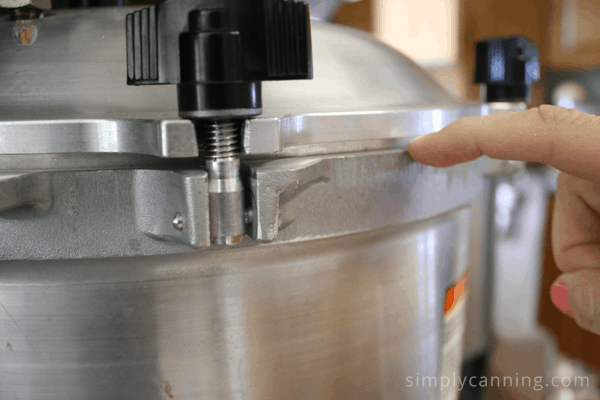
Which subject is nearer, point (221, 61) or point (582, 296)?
point (221, 61)

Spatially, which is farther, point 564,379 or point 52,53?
point 564,379

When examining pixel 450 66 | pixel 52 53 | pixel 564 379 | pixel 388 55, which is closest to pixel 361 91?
pixel 388 55

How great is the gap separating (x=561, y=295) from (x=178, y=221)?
282mm

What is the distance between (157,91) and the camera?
263mm

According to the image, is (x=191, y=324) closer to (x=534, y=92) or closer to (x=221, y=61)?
(x=221, y=61)

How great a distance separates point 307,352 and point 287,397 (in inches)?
1.0

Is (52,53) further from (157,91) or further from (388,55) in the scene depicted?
(388,55)

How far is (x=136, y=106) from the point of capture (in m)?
0.25

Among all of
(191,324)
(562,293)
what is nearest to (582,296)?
(562,293)

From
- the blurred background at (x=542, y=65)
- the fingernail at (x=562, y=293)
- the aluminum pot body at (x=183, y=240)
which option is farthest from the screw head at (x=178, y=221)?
the blurred background at (x=542, y=65)

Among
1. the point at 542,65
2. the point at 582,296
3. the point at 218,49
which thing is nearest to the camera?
the point at 218,49

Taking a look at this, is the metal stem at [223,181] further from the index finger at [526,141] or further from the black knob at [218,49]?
the index finger at [526,141]

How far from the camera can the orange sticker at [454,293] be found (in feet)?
1.18

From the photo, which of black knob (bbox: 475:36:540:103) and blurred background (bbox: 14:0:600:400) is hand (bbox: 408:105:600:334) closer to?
black knob (bbox: 475:36:540:103)
